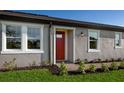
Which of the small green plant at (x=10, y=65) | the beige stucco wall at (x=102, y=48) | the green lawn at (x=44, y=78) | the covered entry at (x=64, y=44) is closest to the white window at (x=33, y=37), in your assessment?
the small green plant at (x=10, y=65)

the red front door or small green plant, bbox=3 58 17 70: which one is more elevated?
the red front door

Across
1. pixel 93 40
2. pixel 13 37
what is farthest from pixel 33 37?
pixel 93 40

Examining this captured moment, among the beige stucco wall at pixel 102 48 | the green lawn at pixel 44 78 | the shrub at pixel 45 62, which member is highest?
the beige stucco wall at pixel 102 48

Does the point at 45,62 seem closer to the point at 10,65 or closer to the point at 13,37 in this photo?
the point at 10,65

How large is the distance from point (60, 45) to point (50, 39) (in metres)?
1.68

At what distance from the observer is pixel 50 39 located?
1099 centimetres

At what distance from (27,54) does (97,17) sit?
8.56m

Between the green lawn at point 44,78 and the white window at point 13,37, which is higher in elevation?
the white window at point 13,37

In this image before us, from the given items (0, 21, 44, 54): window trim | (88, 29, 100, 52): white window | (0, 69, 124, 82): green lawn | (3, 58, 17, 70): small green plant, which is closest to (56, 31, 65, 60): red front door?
(0, 21, 44, 54): window trim

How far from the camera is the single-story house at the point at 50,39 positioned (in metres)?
9.65

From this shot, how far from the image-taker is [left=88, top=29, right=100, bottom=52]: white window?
1329 cm

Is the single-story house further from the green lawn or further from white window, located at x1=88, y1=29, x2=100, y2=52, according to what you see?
the green lawn

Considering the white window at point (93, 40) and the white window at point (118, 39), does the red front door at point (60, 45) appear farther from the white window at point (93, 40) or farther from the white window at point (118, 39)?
the white window at point (118, 39)
